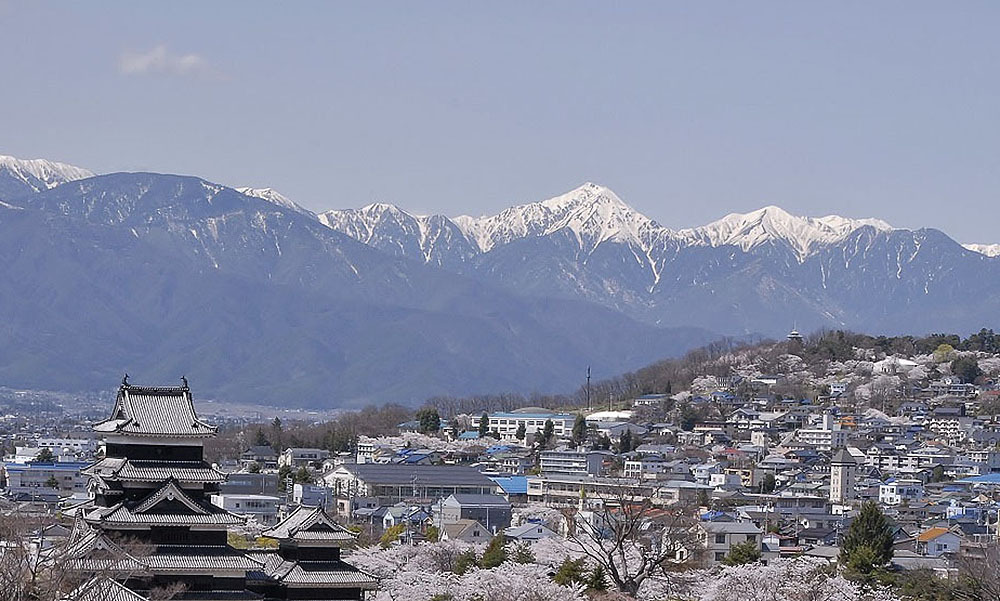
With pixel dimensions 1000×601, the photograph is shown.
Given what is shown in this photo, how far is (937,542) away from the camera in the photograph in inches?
3081

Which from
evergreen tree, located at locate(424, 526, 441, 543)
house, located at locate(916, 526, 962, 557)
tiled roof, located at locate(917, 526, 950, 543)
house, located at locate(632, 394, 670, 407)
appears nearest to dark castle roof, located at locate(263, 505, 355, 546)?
evergreen tree, located at locate(424, 526, 441, 543)

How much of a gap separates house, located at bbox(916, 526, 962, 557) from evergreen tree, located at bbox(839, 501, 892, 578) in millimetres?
10998

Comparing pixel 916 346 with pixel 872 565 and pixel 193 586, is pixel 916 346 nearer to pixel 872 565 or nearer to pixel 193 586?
pixel 872 565

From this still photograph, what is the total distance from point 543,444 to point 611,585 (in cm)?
7498

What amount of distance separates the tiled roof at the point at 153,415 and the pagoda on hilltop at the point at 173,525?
25mm

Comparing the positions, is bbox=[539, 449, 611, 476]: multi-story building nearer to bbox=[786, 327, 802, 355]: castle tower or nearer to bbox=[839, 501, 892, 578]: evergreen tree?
bbox=[839, 501, 892, 578]: evergreen tree

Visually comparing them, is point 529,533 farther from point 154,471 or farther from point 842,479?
point 154,471

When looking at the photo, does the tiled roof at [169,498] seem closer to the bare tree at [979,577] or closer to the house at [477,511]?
the bare tree at [979,577]

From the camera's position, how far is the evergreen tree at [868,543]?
204ft

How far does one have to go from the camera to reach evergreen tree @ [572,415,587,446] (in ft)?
422

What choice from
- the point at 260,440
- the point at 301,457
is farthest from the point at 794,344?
the point at 301,457

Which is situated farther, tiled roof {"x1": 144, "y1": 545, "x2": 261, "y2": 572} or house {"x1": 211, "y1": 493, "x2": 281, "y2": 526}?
house {"x1": 211, "y1": 493, "x2": 281, "y2": 526}

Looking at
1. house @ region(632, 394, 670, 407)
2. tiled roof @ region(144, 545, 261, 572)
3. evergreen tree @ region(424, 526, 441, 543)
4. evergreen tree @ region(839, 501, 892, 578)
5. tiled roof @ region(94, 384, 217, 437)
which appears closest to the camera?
tiled roof @ region(144, 545, 261, 572)

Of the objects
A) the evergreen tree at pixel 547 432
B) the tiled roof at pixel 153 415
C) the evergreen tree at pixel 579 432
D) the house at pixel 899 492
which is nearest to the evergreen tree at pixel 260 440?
the evergreen tree at pixel 547 432
